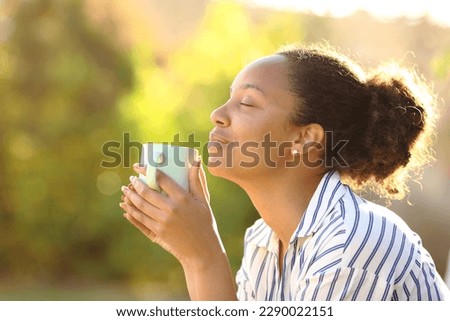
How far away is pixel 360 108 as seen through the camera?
6.42 ft

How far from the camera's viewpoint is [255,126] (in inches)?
73.4

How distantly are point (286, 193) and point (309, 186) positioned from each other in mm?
71

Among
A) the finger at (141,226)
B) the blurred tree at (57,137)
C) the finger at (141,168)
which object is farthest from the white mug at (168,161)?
the blurred tree at (57,137)

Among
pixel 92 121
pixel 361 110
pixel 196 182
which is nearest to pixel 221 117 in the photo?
pixel 196 182

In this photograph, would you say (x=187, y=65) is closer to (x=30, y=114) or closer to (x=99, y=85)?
(x=99, y=85)

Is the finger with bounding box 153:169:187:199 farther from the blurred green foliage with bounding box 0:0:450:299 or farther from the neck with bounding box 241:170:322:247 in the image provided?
the blurred green foliage with bounding box 0:0:450:299

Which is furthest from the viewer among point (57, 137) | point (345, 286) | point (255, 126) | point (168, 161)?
point (57, 137)

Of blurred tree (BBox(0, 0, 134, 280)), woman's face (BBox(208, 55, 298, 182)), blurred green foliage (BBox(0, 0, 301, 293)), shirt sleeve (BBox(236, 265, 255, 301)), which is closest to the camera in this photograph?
woman's face (BBox(208, 55, 298, 182))

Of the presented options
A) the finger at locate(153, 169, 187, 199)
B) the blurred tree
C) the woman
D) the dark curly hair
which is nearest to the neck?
the woman

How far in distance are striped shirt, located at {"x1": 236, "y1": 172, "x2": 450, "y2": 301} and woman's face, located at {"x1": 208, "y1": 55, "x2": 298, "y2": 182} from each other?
16 centimetres

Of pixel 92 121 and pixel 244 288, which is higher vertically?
pixel 92 121

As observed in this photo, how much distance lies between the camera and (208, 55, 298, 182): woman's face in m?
1.84

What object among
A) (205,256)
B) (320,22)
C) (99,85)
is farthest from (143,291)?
(205,256)

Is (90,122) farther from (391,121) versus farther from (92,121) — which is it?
(391,121)
